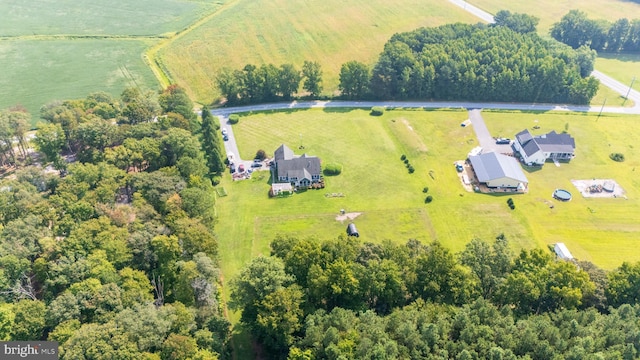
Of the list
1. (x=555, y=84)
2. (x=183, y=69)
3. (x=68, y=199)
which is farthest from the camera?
(x=183, y=69)

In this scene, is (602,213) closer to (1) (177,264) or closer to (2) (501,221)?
(2) (501,221)

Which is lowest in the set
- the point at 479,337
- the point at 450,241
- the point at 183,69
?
the point at 450,241

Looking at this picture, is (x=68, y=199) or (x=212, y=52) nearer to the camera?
(x=68, y=199)

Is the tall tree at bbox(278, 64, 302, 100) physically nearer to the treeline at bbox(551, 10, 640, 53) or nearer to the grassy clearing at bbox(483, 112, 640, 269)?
the grassy clearing at bbox(483, 112, 640, 269)

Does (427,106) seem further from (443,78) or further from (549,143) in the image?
(549,143)

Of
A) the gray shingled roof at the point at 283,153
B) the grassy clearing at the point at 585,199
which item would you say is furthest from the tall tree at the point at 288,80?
the grassy clearing at the point at 585,199

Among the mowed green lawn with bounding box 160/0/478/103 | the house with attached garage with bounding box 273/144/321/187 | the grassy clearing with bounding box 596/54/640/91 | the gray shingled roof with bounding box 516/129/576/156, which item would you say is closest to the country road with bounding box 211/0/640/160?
the mowed green lawn with bounding box 160/0/478/103

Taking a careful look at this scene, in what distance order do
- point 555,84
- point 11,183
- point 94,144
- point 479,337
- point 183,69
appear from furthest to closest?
point 183,69
point 555,84
point 94,144
point 11,183
point 479,337

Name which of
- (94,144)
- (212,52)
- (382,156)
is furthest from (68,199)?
(212,52)
